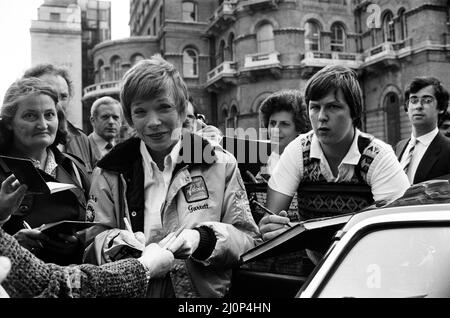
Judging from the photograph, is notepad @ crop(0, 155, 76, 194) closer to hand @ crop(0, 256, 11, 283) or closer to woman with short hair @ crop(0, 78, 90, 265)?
woman with short hair @ crop(0, 78, 90, 265)

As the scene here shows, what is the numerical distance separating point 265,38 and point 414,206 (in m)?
24.1

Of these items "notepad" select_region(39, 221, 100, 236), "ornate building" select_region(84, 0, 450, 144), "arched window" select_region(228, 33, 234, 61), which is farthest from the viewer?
"arched window" select_region(228, 33, 234, 61)

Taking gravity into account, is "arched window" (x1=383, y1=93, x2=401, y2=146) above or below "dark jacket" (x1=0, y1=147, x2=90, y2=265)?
above

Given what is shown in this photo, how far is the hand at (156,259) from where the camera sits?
2.30 metres

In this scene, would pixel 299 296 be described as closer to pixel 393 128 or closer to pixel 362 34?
pixel 393 128

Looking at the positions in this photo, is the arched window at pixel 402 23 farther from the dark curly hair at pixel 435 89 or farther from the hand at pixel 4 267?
the hand at pixel 4 267

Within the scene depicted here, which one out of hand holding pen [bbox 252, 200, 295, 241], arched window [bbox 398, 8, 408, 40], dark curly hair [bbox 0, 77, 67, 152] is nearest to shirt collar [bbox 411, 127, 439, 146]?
hand holding pen [bbox 252, 200, 295, 241]

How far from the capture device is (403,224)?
6.07 ft

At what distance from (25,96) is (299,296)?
91.9 inches

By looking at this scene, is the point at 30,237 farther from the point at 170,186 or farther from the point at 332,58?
the point at 332,58

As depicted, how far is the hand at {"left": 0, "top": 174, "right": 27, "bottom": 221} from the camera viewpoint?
2385mm

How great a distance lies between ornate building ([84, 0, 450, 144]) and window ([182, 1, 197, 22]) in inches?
2.3

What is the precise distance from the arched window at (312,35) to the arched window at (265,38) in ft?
6.09
